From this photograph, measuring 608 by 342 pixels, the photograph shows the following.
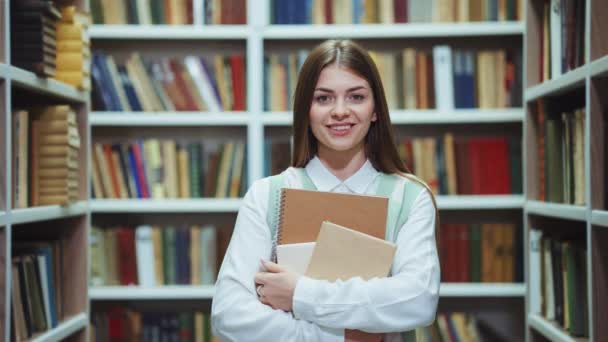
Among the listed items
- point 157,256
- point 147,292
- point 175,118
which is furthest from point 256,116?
point 147,292

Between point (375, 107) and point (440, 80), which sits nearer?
point (375, 107)

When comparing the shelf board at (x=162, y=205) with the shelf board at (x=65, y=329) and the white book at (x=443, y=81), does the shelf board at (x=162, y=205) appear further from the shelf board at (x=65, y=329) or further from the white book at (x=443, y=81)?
the white book at (x=443, y=81)

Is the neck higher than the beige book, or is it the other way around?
the neck

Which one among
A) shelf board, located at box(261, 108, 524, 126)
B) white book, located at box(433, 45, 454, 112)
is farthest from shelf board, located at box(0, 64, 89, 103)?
white book, located at box(433, 45, 454, 112)

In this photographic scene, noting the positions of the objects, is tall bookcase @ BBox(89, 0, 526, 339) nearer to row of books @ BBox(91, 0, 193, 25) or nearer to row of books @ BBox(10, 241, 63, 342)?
row of books @ BBox(91, 0, 193, 25)

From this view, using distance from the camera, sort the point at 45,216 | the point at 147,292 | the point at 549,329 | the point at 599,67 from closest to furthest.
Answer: the point at 599,67 < the point at 45,216 < the point at 549,329 < the point at 147,292

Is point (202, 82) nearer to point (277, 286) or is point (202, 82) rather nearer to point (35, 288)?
point (35, 288)

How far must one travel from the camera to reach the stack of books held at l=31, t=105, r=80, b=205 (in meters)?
2.20

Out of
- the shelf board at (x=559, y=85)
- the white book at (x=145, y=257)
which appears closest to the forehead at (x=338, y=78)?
the shelf board at (x=559, y=85)

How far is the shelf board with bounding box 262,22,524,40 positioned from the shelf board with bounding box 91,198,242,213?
2.37ft

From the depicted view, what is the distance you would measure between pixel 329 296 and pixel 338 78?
0.43 meters

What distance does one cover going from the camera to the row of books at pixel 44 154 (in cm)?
209

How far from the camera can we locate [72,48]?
2.38m

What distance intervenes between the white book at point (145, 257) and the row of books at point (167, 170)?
0.53ft
